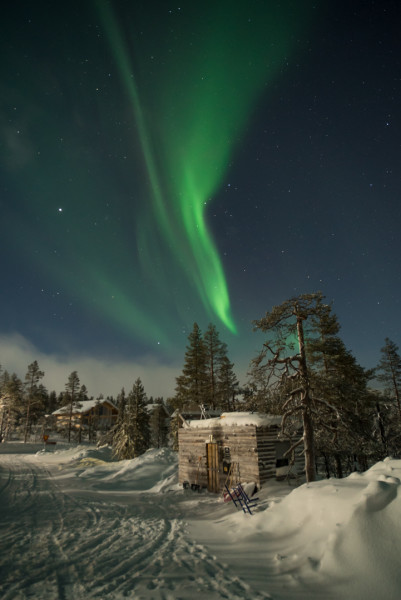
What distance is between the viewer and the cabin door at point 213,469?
17.4m

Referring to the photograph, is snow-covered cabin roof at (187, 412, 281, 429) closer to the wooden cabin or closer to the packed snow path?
the wooden cabin

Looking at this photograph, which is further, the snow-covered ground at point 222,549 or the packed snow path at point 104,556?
the packed snow path at point 104,556

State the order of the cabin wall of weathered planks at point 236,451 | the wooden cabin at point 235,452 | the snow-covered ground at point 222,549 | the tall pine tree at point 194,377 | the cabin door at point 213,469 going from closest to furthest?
the snow-covered ground at point 222,549 → the cabin wall of weathered planks at point 236,451 → the wooden cabin at point 235,452 → the cabin door at point 213,469 → the tall pine tree at point 194,377

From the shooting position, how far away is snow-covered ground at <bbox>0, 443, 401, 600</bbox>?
19.3 ft

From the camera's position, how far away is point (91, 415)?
6906cm

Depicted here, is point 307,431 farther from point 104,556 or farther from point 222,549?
point 104,556

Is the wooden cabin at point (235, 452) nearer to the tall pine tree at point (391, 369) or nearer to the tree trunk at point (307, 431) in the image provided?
the tree trunk at point (307, 431)

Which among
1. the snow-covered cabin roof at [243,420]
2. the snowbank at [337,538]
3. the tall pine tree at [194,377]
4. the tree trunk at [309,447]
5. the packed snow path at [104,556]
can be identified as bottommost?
the packed snow path at [104,556]

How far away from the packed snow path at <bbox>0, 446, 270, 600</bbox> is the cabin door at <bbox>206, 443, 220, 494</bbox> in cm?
398

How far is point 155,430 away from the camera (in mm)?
66062

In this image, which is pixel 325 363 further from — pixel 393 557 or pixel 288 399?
pixel 393 557

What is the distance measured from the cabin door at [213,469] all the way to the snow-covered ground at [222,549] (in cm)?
447

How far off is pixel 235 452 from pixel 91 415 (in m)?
61.0

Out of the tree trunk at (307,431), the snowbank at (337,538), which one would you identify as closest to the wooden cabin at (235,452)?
the tree trunk at (307,431)
